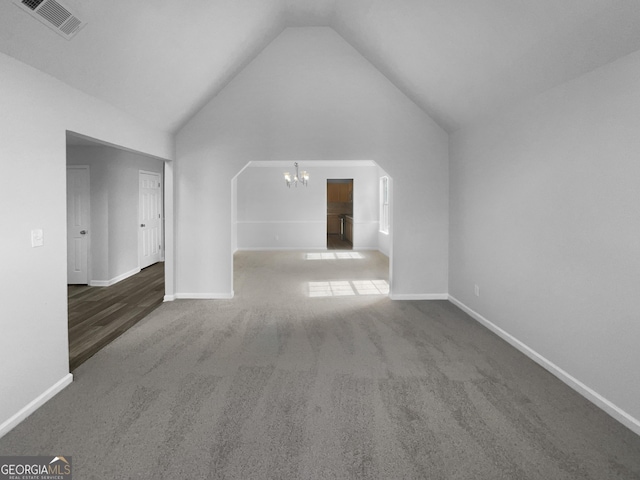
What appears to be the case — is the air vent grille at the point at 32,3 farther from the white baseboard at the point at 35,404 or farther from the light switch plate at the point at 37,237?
the white baseboard at the point at 35,404

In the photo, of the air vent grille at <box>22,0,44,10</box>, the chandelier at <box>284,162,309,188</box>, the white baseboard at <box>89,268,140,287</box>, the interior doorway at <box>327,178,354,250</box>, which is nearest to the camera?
the air vent grille at <box>22,0,44,10</box>

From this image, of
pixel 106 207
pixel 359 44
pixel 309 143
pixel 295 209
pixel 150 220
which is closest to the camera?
Answer: pixel 359 44

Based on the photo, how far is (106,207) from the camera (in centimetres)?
605

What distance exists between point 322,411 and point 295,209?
28.5 ft

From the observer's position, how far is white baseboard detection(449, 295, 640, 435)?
231cm

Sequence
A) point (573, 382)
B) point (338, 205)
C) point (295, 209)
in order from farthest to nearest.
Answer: point (338, 205) < point (295, 209) < point (573, 382)

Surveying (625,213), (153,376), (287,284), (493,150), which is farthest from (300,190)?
(625,213)

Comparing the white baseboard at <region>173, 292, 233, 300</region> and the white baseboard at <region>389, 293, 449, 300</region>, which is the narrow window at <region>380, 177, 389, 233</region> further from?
the white baseboard at <region>173, 292, 233, 300</region>

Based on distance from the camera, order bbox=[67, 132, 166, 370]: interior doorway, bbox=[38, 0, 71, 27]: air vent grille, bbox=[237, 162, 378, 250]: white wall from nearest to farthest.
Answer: bbox=[38, 0, 71, 27]: air vent grille
bbox=[67, 132, 166, 370]: interior doorway
bbox=[237, 162, 378, 250]: white wall

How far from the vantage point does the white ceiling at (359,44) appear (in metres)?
2.31

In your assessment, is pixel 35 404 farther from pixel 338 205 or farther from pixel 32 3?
pixel 338 205
